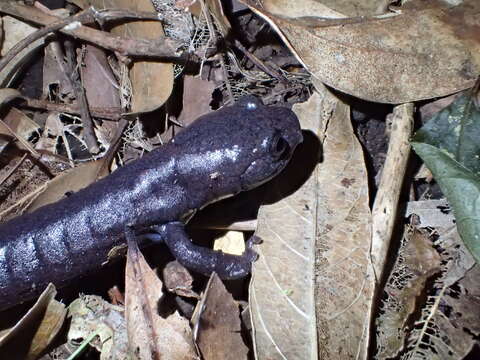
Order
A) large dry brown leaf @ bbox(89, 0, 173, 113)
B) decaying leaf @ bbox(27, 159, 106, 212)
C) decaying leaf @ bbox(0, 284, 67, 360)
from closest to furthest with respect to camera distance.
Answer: decaying leaf @ bbox(0, 284, 67, 360) < large dry brown leaf @ bbox(89, 0, 173, 113) < decaying leaf @ bbox(27, 159, 106, 212)

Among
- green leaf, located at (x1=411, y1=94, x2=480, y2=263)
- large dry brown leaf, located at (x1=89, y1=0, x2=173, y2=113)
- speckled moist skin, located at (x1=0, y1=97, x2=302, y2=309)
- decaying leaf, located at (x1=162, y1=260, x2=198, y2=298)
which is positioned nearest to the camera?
green leaf, located at (x1=411, y1=94, x2=480, y2=263)

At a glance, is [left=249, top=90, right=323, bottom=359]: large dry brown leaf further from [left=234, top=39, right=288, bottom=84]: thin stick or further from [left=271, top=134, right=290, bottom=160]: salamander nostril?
[left=234, top=39, right=288, bottom=84]: thin stick

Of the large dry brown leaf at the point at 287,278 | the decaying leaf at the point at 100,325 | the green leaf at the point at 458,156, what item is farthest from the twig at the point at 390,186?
the decaying leaf at the point at 100,325

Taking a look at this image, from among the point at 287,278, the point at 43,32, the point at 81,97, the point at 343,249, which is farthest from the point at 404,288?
the point at 43,32

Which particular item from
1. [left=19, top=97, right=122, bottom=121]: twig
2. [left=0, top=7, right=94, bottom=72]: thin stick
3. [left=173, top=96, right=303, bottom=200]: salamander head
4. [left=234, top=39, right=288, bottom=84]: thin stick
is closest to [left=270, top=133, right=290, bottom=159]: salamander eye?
[left=173, top=96, right=303, bottom=200]: salamander head

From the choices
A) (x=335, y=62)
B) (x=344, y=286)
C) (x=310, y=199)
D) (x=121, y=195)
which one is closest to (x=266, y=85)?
(x=335, y=62)

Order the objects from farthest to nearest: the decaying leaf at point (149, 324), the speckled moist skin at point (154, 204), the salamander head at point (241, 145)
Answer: the speckled moist skin at point (154, 204)
the salamander head at point (241, 145)
the decaying leaf at point (149, 324)

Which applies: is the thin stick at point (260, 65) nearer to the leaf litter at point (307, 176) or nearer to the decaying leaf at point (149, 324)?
the leaf litter at point (307, 176)

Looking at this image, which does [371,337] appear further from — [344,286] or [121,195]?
[121,195]
